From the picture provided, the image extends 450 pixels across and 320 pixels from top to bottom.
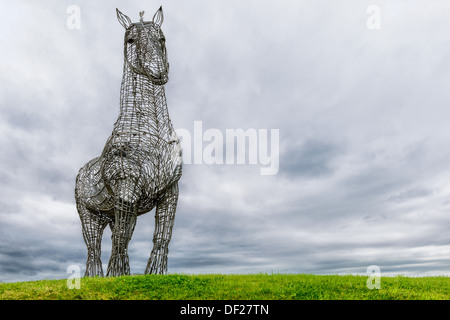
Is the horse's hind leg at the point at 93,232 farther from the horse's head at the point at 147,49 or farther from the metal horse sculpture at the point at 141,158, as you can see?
the horse's head at the point at 147,49

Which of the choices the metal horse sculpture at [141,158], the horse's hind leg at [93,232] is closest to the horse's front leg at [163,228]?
the metal horse sculpture at [141,158]

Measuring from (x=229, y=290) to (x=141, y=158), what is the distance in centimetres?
888

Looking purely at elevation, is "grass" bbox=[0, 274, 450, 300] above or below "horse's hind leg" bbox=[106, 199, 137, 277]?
below

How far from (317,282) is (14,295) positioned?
1020 centimetres

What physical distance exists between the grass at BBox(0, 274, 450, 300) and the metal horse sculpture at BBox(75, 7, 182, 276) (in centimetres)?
417

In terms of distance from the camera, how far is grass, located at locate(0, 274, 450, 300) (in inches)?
448

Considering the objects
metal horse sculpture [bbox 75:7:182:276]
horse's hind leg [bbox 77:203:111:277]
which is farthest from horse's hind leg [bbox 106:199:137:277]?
horse's hind leg [bbox 77:203:111:277]

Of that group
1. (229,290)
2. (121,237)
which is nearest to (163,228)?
(121,237)

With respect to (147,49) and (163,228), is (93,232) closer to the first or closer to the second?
(163,228)

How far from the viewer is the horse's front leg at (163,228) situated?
1775 centimetres

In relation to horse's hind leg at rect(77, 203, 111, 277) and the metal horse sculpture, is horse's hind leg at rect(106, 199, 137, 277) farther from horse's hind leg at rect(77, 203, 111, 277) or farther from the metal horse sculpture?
horse's hind leg at rect(77, 203, 111, 277)

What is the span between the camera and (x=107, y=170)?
730 inches

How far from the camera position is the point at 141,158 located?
60.1ft
